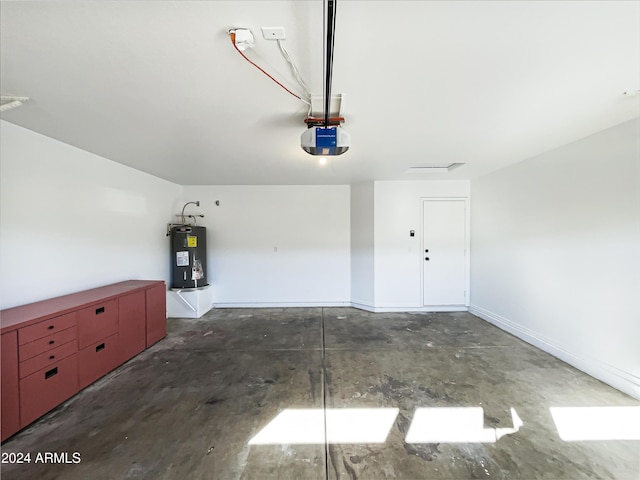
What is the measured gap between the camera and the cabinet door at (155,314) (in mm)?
3252

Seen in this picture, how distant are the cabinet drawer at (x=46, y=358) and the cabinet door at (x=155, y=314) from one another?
39.4 inches

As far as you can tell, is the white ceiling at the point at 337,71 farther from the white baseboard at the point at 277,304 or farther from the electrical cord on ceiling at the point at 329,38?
the white baseboard at the point at 277,304

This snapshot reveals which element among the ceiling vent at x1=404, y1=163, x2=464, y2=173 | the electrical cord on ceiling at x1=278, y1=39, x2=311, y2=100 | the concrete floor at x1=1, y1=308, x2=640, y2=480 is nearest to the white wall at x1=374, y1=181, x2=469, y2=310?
the ceiling vent at x1=404, y1=163, x2=464, y2=173

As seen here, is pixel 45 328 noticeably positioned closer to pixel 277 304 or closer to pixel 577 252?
pixel 277 304

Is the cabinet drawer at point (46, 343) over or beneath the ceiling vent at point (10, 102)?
beneath

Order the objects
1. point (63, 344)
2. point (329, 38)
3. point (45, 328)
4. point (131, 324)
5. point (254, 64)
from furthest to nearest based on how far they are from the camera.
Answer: point (131, 324) < point (63, 344) < point (45, 328) < point (254, 64) < point (329, 38)

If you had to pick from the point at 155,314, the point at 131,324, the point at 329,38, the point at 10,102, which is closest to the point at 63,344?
the point at 131,324

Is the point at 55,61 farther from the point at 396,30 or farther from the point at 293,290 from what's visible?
the point at 293,290

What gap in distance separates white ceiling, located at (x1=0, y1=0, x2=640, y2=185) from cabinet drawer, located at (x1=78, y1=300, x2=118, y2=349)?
1.81m

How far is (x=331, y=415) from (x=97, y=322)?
2.55 metres

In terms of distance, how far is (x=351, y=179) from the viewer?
4.52 m

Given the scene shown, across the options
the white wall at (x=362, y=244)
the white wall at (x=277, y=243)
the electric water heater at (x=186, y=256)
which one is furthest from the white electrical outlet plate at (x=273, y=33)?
the electric water heater at (x=186, y=256)

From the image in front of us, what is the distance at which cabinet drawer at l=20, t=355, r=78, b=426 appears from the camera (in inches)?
→ 73.6

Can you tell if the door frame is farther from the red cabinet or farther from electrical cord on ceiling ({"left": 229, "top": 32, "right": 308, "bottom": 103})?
the red cabinet
